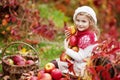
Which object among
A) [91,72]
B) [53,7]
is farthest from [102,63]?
[53,7]

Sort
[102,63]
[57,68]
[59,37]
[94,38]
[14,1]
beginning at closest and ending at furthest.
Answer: [102,63]
[94,38]
[57,68]
[14,1]
[59,37]

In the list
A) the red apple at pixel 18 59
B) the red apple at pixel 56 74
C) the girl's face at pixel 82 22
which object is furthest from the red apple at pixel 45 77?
the girl's face at pixel 82 22

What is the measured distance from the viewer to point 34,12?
8.37m

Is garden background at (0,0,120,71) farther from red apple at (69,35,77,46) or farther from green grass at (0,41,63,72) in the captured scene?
red apple at (69,35,77,46)

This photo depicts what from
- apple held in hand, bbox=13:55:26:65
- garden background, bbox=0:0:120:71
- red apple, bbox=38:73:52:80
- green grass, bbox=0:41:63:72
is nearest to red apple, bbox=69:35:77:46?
red apple, bbox=38:73:52:80

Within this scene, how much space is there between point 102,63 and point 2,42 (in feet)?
9.36

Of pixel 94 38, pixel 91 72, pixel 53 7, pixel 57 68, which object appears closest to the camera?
pixel 91 72

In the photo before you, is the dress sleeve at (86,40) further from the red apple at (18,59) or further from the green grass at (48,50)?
the green grass at (48,50)

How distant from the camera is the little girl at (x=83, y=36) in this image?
5.95 m

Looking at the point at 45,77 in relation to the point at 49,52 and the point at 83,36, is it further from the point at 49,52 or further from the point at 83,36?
the point at 49,52

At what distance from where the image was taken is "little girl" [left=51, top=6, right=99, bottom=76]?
5.95 metres

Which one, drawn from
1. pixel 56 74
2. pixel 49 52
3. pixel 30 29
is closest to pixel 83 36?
pixel 56 74

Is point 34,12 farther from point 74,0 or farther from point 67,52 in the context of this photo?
point 74,0

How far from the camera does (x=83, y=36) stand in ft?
19.7
